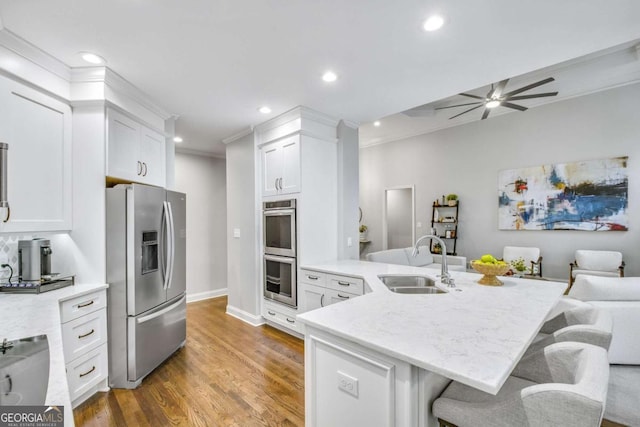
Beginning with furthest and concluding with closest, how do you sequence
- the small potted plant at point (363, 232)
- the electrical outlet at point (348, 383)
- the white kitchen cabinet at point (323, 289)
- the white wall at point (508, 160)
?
the small potted plant at point (363, 232), the white wall at point (508, 160), the white kitchen cabinet at point (323, 289), the electrical outlet at point (348, 383)

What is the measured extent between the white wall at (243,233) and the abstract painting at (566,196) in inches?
180

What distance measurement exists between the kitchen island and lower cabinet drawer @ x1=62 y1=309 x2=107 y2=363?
182cm

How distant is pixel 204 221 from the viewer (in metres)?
5.14

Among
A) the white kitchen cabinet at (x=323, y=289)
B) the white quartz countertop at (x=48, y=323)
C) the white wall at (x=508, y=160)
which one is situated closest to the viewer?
the white quartz countertop at (x=48, y=323)

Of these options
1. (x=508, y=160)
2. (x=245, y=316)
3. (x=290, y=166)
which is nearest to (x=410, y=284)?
(x=290, y=166)

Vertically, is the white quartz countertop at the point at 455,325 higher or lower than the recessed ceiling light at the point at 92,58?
lower

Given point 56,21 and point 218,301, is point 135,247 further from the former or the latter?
point 218,301

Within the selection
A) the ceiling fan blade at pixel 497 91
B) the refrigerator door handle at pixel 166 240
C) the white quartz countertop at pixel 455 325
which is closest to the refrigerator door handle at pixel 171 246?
the refrigerator door handle at pixel 166 240

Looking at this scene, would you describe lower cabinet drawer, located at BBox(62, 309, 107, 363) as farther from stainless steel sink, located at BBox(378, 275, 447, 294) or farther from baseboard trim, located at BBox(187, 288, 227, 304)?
baseboard trim, located at BBox(187, 288, 227, 304)

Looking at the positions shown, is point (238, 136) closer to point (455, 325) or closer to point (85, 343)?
point (85, 343)

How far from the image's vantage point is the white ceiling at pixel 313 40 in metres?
1.73

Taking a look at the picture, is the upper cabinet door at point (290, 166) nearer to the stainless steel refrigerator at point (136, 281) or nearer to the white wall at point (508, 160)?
the stainless steel refrigerator at point (136, 281)

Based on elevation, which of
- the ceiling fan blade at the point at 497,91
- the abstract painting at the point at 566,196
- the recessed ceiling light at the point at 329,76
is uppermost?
the ceiling fan blade at the point at 497,91

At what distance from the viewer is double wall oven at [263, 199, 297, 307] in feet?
11.1
